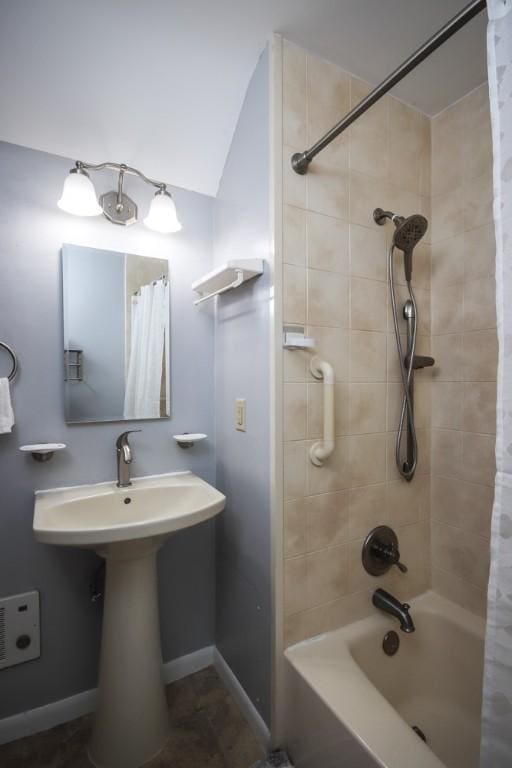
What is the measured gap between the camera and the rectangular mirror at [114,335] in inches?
55.4

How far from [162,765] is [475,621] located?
125 centimetres

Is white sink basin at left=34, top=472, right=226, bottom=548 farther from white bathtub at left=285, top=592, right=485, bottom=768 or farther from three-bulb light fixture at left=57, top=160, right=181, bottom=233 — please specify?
three-bulb light fixture at left=57, top=160, right=181, bottom=233

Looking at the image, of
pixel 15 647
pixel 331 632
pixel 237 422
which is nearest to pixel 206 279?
pixel 237 422

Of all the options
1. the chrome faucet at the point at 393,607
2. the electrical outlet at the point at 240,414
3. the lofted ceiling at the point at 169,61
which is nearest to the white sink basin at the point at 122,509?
the electrical outlet at the point at 240,414

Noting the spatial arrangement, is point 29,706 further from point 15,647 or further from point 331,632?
point 331,632

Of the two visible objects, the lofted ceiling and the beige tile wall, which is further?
the beige tile wall

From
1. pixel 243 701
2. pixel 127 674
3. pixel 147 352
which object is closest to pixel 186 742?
pixel 243 701

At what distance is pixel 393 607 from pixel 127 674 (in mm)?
976

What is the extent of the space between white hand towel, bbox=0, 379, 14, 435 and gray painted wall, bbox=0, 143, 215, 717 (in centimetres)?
6

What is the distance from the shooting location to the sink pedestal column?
1.23 m

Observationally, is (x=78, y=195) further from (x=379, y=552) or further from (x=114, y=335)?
(x=379, y=552)

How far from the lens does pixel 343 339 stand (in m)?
1.34

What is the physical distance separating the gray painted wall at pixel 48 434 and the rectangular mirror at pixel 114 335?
0.04 m

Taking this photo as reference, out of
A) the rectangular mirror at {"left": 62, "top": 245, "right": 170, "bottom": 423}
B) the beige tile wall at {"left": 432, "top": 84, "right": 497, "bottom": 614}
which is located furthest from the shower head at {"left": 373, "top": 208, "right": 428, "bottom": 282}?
the rectangular mirror at {"left": 62, "top": 245, "right": 170, "bottom": 423}
